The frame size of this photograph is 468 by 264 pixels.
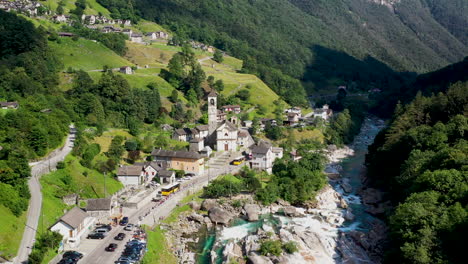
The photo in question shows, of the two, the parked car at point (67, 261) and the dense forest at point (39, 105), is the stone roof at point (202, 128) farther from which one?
the parked car at point (67, 261)

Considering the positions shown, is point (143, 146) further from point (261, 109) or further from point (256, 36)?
point (256, 36)

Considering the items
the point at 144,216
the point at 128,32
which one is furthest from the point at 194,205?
the point at 128,32

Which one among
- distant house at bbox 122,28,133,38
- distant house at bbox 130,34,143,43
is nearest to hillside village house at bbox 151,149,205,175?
distant house at bbox 130,34,143,43

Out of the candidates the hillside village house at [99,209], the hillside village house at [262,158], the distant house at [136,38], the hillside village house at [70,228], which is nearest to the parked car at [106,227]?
the hillside village house at [99,209]

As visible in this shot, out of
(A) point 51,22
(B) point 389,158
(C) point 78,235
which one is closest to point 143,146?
(C) point 78,235

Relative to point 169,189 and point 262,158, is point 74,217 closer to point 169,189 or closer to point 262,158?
point 169,189

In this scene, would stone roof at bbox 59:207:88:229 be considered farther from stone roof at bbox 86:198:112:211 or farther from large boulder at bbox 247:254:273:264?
large boulder at bbox 247:254:273:264
